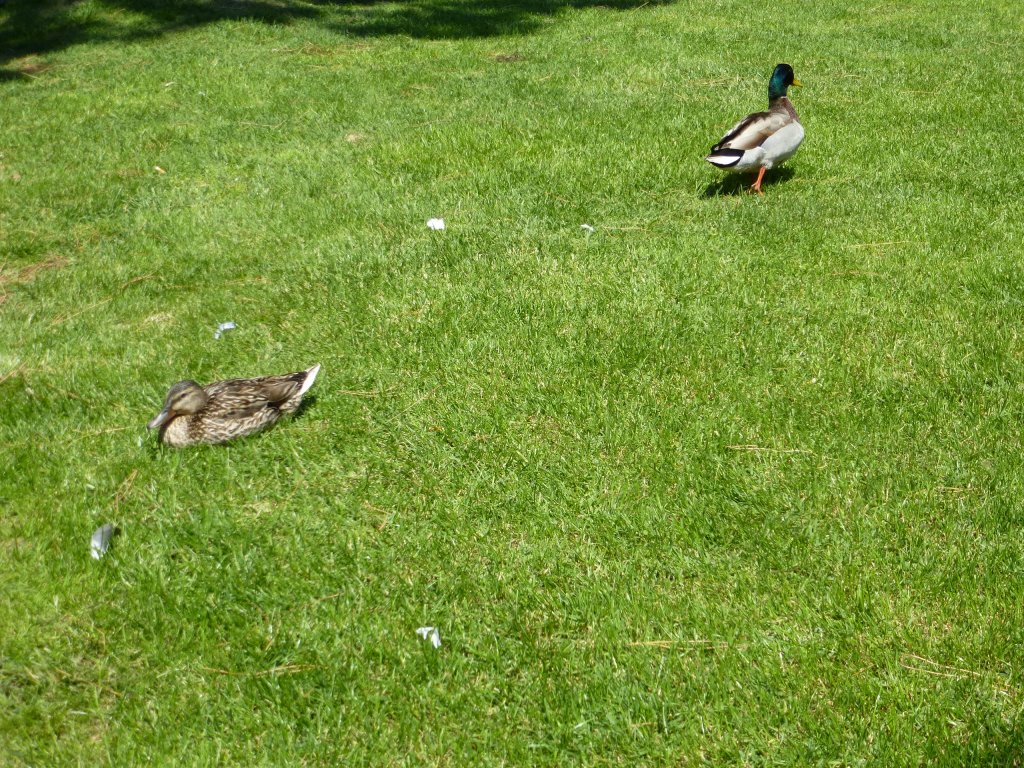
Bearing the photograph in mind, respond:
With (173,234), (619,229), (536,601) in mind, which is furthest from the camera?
(173,234)

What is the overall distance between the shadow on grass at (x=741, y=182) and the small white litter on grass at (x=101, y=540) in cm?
517

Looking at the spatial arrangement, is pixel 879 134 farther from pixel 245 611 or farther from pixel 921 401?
pixel 245 611

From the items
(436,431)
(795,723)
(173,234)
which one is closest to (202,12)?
(173,234)

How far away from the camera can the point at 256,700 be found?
3232 millimetres

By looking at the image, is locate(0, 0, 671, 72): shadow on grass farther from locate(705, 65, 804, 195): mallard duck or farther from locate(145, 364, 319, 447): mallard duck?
locate(145, 364, 319, 447): mallard duck

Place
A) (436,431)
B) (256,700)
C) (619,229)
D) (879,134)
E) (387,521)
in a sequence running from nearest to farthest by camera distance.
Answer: (256,700)
(387,521)
(436,431)
(619,229)
(879,134)

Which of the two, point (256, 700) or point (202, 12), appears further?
point (202, 12)

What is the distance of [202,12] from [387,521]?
42.7 ft

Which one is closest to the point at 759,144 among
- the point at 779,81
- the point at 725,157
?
the point at 725,157

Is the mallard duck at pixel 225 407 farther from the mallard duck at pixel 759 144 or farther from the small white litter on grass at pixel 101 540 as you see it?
the mallard duck at pixel 759 144

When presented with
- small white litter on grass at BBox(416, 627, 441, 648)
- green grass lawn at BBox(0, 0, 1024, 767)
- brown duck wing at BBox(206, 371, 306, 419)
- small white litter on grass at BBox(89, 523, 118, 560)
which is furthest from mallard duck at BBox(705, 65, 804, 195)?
small white litter on grass at BBox(89, 523, 118, 560)

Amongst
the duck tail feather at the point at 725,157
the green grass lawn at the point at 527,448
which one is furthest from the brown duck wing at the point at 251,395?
the duck tail feather at the point at 725,157

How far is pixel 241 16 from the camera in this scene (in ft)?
46.8

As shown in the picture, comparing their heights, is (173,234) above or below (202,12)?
below
